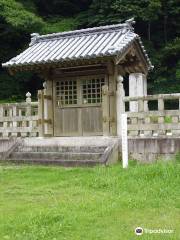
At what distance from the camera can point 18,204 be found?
27.1 ft

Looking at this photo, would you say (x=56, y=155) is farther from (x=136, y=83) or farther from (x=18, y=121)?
(x=136, y=83)

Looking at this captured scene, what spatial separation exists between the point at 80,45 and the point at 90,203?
812 centimetres

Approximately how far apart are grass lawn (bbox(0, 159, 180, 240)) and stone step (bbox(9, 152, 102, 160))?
1.64 meters

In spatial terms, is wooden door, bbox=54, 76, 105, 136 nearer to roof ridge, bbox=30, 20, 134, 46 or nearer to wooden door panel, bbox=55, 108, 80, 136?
wooden door panel, bbox=55, 108, 80, 136

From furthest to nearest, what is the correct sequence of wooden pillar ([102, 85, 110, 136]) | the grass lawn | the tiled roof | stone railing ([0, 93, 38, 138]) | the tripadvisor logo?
stone railing ([0, 93, 38, 138]) → wooden pillar ([102, 85, 110, 136]) → the tiled roof → the grass lawn → the tripadvisor logo

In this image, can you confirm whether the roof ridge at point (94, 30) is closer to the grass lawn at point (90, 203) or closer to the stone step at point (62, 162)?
the stone step at point (62, 162)

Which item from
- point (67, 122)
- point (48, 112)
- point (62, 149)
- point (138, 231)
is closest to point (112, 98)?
point (67, 122)

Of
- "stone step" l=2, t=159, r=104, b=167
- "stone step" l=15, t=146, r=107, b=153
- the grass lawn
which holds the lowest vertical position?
the grass lawn

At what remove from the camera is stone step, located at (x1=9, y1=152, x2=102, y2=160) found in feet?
44.1

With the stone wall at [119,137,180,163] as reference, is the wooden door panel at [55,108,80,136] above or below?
above

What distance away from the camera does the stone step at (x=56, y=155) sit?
1345 cm

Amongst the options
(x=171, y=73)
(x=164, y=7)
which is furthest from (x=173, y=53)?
(x=164, y=7)

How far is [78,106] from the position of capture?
15164 millimetres

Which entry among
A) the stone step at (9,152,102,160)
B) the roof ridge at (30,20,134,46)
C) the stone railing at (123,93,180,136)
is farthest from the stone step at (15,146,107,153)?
the roof ridge at (30,20,134,46)
